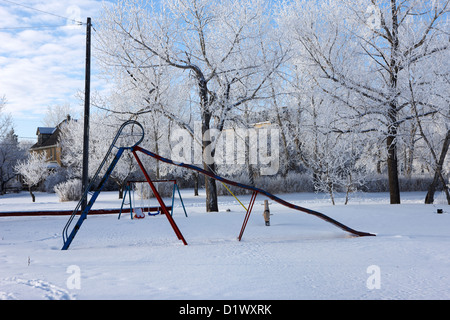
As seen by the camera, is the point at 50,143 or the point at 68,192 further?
the point at 50,143

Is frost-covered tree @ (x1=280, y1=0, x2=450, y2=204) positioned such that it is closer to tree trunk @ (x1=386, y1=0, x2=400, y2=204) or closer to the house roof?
tree trunk @ (x1=386, y1=0, x2=400, y2=204)

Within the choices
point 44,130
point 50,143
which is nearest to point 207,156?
point 50,143

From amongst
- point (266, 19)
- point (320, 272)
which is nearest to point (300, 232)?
point (320, 272)

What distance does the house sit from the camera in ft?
144

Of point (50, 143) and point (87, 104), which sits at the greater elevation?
point (50, 143)

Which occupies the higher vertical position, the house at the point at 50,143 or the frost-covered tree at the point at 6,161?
the house at the point at 50,143

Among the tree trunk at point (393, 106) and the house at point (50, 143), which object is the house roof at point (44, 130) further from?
A: the tree trunk at point (393, 106)

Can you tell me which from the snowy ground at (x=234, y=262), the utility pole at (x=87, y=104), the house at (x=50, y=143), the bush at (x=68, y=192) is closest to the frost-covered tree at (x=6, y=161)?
the house at (x=50, y=143)

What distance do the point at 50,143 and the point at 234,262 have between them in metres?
44.7

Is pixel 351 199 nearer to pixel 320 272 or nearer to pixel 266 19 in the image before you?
pixel 266 19

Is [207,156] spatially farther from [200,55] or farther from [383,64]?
[383,64]

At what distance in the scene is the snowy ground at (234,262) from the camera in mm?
4121

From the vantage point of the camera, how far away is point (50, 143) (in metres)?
45.3

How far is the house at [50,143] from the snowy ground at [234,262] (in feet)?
118
